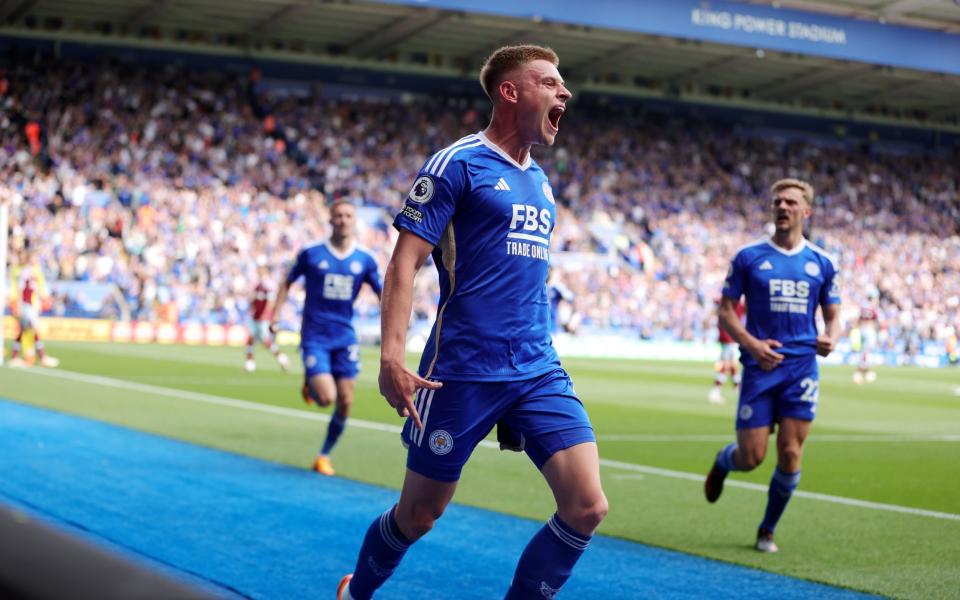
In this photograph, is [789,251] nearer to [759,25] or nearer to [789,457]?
[789,457]

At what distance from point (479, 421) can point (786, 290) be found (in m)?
3.90

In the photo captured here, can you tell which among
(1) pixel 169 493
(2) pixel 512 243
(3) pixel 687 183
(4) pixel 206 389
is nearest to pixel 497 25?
(3) pixel 687 183

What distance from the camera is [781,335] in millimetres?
7738

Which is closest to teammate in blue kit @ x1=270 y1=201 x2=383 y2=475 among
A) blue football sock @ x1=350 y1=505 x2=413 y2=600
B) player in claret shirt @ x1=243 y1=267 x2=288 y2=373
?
blue football sock @ x1=350 y1=505 x2=413 y2=600

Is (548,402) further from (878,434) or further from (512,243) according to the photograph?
(878,434)

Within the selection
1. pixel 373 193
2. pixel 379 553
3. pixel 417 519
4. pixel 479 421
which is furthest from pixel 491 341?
pixel 373 193

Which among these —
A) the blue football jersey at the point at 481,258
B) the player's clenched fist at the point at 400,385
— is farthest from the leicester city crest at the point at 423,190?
the player's clenched fist at the point at 400,385

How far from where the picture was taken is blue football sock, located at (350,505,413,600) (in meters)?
4.59

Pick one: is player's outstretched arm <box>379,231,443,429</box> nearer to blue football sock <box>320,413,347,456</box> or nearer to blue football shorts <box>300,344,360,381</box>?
blue football shorts <box>300,344,360,381</box>

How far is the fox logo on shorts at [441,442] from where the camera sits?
14.3ft

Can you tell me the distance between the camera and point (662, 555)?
7.38 metres

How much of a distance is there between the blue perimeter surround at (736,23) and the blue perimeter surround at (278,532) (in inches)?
1166

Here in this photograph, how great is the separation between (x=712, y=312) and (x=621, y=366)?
38.9 feet

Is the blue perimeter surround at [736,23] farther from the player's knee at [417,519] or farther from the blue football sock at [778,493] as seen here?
the player's knee at [417,519]
